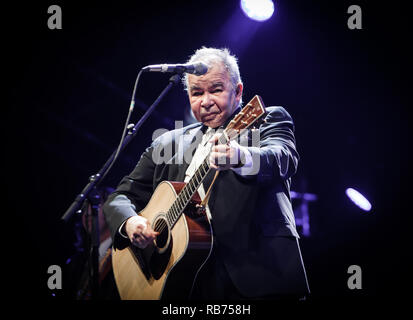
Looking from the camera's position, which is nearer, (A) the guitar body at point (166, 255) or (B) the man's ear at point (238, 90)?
(A) the guitar body at point (166, 255)

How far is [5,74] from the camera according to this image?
5.29 meters

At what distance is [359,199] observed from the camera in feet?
16.2

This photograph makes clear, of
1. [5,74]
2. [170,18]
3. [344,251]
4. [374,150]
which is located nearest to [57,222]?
[5,74]

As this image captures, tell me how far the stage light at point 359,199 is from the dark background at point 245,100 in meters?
0.10

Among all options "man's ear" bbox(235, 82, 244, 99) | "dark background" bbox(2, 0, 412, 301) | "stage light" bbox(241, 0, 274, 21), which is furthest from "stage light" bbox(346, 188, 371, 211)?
"man's ear" bbox(235, 82, 244, 99)

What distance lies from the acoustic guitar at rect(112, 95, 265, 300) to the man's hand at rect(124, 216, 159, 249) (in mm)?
52

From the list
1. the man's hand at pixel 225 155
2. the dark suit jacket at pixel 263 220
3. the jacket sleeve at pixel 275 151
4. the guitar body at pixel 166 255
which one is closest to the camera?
the man's hand at pixel 225 155

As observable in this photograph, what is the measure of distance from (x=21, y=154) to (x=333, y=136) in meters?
4.52

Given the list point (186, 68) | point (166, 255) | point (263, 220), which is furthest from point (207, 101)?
point (166, 255)

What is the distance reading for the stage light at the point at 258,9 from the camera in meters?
4.67

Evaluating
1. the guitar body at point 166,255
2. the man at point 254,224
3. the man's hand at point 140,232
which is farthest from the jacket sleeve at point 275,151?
the man's hand at point 140,232

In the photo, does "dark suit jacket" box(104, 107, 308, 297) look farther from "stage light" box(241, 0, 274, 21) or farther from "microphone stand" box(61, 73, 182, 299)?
"stage light" box(241, 0, 274, 21)

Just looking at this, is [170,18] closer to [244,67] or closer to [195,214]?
[244,67]

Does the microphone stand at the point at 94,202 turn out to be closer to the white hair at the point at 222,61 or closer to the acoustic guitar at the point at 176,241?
the acoustic guitar at the point at 176,241
